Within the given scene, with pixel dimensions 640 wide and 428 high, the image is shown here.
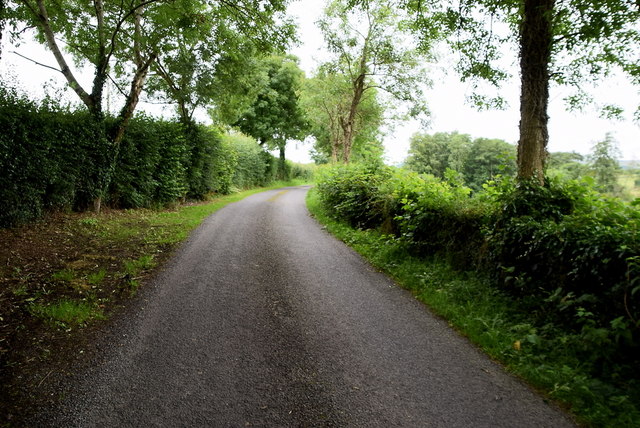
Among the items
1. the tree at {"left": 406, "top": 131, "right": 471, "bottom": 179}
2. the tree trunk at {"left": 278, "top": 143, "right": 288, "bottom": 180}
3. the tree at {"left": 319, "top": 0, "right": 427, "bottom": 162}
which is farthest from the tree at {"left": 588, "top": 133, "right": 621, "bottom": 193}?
the tree at {"left": 406, "top": 131, "right": 471, "bottom": 179}

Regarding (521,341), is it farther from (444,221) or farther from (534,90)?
(534,90)

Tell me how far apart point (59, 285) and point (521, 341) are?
21.9 feet

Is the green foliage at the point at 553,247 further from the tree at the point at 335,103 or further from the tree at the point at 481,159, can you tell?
the tree at the point at 481,159

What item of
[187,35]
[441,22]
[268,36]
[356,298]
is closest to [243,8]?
[268,36]

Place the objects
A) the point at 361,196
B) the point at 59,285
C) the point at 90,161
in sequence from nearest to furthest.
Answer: the point at 59,285, the point at 90,161, the point at 361,196

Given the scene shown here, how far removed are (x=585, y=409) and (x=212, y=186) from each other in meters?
17.8

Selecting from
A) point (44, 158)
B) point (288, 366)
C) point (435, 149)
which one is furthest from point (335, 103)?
point (435, 149)

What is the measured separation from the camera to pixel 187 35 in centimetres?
1154

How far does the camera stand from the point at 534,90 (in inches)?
214

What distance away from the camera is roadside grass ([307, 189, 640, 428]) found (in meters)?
2.81

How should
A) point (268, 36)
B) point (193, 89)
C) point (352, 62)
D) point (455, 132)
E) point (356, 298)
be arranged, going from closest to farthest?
point (356, 298), point (268, 36), point (193, 89), point (352, 62), point (455, 132)

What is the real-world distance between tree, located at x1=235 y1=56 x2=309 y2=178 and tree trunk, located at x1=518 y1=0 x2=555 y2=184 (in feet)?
93.9

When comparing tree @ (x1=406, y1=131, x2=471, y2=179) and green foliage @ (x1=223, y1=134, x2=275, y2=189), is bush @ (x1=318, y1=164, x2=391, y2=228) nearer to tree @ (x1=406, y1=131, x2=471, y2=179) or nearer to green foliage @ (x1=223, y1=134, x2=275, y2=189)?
green foliage @ (x1=223, y1=134, x2=275, y2=189)

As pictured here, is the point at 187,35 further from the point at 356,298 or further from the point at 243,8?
the point at 356,298
